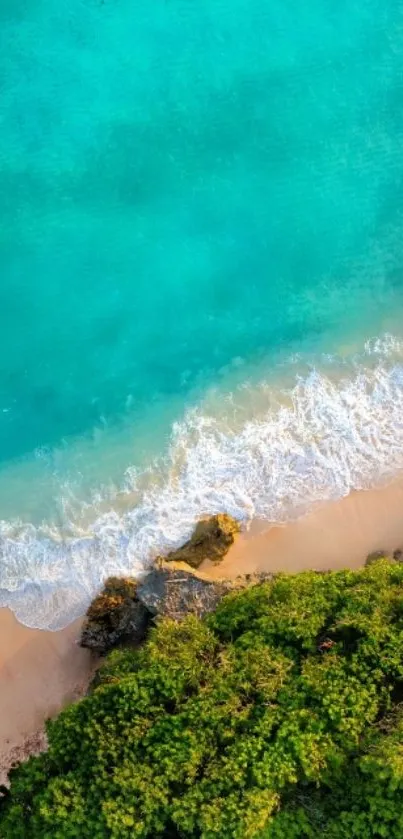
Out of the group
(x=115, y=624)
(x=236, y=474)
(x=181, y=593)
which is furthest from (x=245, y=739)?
(x=236, y=474)

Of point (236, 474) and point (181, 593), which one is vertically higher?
point (236, 474)

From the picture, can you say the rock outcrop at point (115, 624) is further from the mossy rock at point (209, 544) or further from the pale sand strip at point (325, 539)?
the pale sand strip at point (325, 539)

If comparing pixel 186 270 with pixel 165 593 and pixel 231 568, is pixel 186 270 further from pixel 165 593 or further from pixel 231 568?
pixel 165 593

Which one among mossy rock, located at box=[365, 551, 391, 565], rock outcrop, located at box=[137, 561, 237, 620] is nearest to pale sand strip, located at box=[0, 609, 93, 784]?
rock outcrop, located at box=[137, 561, 237, 620]

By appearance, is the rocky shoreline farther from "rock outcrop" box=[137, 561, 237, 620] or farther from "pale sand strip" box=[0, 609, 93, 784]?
"pale sand strip" box=[0, 609, 93, 784]

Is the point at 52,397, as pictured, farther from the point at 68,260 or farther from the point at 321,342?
the point at 321,342

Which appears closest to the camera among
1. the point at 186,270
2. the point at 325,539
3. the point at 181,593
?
the point at 181,593
